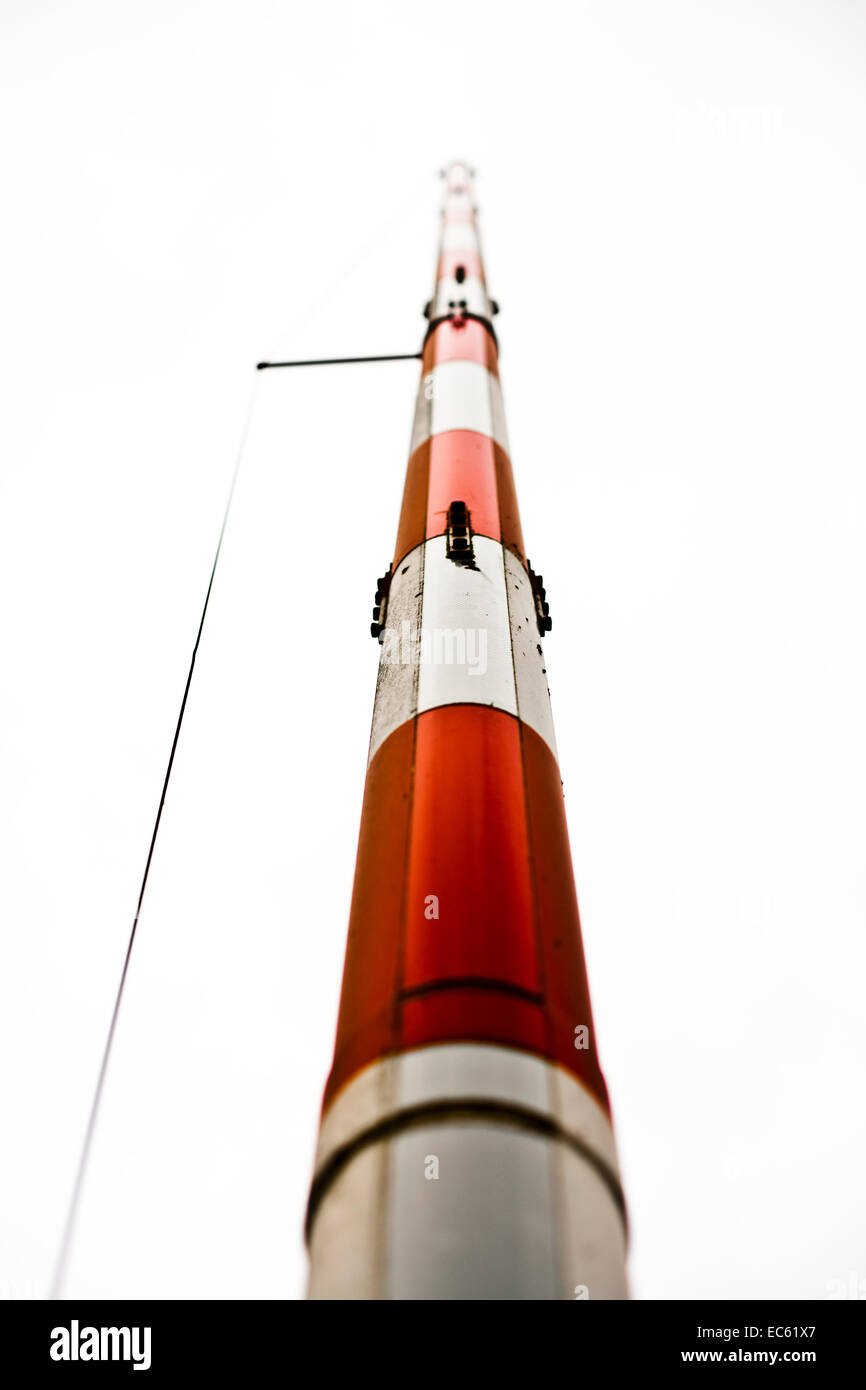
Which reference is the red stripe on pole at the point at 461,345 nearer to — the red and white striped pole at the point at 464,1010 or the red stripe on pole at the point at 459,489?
the red stripe on pole at the point at 459,489

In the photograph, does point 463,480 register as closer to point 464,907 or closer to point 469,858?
point 469,858

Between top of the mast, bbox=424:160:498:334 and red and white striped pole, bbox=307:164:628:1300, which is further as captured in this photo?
top of the mast, bbox=424:160:498:334

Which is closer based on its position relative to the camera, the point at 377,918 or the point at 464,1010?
the point at 464,1010

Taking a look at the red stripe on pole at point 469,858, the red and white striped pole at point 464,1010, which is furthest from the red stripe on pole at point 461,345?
the red stripe on pole at point 469,858

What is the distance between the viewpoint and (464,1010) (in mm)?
2916

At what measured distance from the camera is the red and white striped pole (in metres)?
2.43

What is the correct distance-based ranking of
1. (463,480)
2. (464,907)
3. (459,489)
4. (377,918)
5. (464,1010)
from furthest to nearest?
1. (463,480)
2. (459,489)
3. (377,918)
4. (464,907)
5. (464,1010)

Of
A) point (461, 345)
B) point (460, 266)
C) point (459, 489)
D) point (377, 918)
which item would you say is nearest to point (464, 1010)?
point (377, 918)

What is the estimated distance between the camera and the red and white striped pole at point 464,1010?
243 centimetres

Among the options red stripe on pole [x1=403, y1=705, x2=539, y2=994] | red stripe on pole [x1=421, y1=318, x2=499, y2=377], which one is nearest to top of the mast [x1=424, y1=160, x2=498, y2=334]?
red stripe on pole [x1=421, y1=318, x2=499, y2=377]

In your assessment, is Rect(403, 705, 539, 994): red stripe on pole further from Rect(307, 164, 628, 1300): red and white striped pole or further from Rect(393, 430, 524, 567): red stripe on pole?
Rect(393, 430, 524, 567): red stripe on pole

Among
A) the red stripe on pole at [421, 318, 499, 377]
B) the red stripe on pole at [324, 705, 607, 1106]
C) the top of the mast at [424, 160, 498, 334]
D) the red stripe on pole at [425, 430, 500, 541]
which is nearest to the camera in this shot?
the red stripe on pole at [324, 705, 607, 1106]
